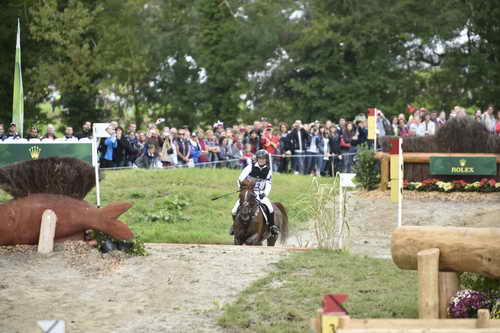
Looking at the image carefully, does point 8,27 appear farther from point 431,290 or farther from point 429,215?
point 431,290

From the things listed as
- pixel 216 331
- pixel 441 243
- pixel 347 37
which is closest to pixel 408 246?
pixel 441 243

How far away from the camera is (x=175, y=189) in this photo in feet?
70.8

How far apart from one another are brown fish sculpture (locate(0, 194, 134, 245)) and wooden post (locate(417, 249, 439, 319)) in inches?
189

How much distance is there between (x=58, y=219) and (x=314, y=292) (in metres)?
3.89

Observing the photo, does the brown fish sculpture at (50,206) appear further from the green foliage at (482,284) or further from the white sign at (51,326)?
the white sign at (51,326)

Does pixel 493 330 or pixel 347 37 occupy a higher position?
pixel 347 37

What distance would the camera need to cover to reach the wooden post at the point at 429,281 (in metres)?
9.19

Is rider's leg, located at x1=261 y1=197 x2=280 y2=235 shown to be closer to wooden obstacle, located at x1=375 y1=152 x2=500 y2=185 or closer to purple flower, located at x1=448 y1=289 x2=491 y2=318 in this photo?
purple flower, located at x1=448 y1=289 x2=491 y2=318

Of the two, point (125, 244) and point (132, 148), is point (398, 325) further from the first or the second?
point (132, 148)

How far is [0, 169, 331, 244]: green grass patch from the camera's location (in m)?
17.5

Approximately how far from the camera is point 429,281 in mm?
9188

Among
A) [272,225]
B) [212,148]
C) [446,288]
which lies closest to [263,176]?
[272,225]

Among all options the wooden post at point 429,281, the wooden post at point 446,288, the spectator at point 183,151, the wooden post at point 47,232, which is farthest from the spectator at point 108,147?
the wooden post at point 429,281

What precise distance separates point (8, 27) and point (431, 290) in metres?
28.9
